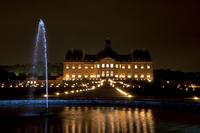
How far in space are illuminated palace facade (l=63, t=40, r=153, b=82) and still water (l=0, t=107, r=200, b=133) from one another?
4239 inches

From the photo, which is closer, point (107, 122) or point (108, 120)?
point (107, 122)

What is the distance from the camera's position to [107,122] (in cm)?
2208

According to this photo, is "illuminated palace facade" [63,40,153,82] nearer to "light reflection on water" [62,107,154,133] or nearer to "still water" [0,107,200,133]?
"light reflection on water" [62,107,154,133]

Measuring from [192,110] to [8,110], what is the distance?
40.8 feet

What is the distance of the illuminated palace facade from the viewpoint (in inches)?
5325

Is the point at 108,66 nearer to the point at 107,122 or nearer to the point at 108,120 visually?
the point at 108,120

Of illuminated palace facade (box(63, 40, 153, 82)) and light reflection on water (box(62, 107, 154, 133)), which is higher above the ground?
illuminated palace facade (box(63, 40, 153, 82))

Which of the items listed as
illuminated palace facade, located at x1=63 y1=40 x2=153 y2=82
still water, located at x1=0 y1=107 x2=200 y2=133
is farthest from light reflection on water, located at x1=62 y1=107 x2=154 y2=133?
illuminated palace facade, located at x1=63 y1=40 x2=153 y2=82

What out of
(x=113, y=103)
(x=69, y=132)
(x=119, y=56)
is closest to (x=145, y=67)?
(x=119, y=56)

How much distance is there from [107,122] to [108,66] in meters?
114

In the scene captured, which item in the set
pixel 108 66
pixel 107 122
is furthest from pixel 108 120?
pixel 108 66

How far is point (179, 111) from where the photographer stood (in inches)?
1056

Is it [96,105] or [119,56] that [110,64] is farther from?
[96,105]

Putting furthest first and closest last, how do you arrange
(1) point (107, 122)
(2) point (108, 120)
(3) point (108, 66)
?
(3) point (108, 66) → (2) point (108, 120) → (1) point (107, 122)
